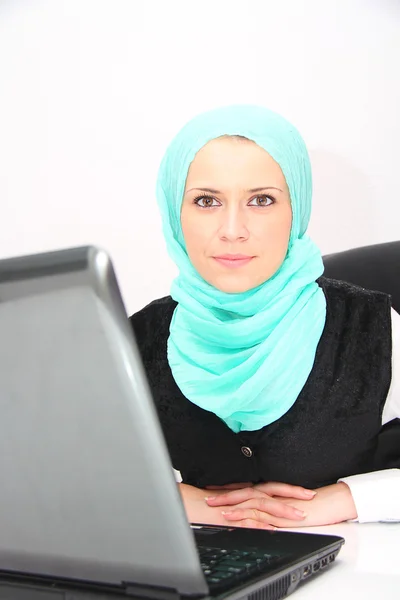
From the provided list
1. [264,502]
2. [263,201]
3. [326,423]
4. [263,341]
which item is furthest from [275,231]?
[264,502]

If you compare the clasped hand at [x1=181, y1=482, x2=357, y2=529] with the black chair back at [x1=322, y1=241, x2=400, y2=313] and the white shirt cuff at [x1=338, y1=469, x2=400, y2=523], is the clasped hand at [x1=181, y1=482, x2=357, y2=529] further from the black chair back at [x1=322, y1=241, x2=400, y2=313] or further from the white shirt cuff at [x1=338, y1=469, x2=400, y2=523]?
the black chair back at [x1=322, y1=241, x2=400, y2=313]

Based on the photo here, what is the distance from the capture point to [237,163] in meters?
1.19

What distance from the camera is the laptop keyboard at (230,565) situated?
60 cm

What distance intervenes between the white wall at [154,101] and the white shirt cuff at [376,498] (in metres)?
0.78

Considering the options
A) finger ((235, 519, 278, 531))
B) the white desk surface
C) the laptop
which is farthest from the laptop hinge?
finger ((235, 519, 278, 531))

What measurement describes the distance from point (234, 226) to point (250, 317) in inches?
6.0

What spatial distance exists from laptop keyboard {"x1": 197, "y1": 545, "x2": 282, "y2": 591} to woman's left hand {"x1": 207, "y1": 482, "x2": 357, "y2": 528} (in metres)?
0.36

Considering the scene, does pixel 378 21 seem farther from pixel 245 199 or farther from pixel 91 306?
pixel 91 306

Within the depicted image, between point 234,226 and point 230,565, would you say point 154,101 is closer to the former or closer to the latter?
point 234,226

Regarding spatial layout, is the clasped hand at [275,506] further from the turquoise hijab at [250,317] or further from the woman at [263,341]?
the turquoise hijab at [250,317]

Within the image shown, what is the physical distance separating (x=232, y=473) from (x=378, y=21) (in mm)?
1094

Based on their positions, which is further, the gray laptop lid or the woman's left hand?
the woman's left hand

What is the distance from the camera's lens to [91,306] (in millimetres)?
481

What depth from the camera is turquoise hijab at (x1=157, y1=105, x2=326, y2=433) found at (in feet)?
3.86
